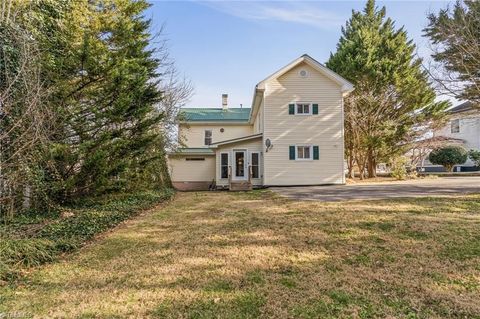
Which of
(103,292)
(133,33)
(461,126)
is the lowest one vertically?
(103,292)

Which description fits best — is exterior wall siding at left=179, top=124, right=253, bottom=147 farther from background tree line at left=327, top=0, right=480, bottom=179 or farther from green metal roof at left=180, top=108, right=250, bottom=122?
background tree line at left=327, top=0, right=480, bottom=179

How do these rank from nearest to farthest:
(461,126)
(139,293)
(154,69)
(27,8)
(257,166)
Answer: (139,293) → (27,8) → (154,69) → (257,166) → (461,126)

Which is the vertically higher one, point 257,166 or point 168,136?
point 168,136

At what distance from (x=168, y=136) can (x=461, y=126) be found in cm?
2688

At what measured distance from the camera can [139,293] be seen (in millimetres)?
3600

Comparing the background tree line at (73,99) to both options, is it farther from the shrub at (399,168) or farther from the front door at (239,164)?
the shrub at (399,168)

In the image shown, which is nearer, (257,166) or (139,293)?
(139,293)

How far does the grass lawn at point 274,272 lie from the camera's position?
3195 mm

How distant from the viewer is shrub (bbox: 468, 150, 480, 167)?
78.3 feet

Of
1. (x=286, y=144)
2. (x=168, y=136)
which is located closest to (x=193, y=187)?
(x=168, y=136)

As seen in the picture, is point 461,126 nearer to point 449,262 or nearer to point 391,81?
point 391,81

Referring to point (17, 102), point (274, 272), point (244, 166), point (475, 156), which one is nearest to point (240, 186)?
point (244, 166)

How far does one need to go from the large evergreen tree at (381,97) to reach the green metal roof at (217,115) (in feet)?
28.5

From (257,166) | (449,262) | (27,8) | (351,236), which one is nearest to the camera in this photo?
(449,262)
